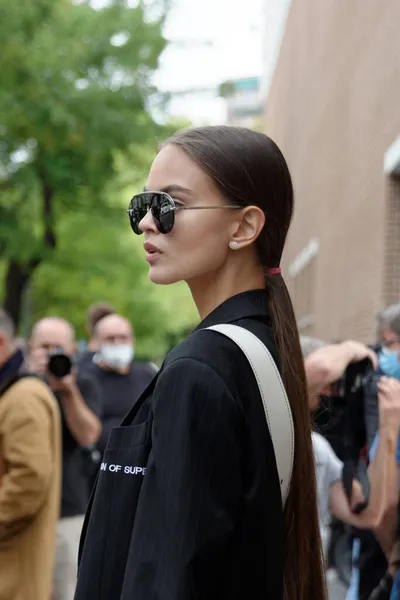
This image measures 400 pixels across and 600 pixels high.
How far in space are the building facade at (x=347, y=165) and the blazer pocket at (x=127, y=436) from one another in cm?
786

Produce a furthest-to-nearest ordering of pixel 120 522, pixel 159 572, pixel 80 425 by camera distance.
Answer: pixel 80 425 → pixel 120 522 → pixel 159 572

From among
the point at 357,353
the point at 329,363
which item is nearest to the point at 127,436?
the point at 329,363

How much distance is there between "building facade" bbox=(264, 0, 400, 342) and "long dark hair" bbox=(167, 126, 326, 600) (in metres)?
7.54

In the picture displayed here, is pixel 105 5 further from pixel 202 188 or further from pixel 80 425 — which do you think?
pixel 202 188

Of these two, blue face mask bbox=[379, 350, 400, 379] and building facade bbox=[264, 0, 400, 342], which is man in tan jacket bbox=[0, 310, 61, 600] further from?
building facade bbox=[264, 0, 400, 342]

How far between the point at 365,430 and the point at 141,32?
14213mm

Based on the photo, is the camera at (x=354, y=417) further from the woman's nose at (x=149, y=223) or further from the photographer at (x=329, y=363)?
the woman's nose at (x=149, y=223)

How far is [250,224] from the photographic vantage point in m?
2.16

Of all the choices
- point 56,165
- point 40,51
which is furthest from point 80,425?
point 56,165

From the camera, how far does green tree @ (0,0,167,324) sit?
49.9 ft

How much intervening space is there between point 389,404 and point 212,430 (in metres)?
1.97

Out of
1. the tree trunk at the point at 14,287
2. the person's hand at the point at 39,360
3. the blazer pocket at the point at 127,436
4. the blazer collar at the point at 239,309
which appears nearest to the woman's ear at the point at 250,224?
the blazer collar at the point at 239,309

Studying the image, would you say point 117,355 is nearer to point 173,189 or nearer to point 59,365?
point 59,365

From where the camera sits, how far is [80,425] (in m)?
5.98
